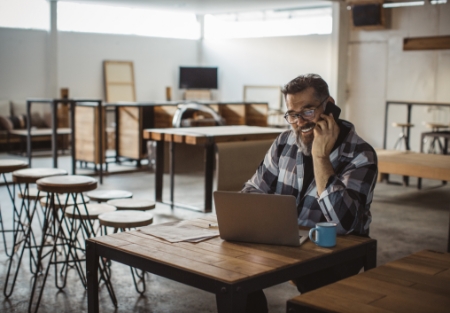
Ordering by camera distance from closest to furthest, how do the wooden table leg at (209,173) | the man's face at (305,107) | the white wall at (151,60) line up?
the man's face at (305,107) < the wooden table leg at (209,173) < the white wall at (151,60)

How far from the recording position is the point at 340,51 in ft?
36.1

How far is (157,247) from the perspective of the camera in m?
2.06

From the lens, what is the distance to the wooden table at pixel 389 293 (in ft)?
4.98

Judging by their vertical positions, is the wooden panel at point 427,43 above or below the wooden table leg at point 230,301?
above

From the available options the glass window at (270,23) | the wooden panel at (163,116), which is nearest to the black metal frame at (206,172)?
the wooden panel at (163,116)

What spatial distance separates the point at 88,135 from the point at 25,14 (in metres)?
4.47

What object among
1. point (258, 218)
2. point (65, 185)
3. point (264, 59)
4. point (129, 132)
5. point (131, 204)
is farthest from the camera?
point (264, 59)

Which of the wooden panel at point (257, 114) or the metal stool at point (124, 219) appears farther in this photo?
the wooden panel at point (257, 114)

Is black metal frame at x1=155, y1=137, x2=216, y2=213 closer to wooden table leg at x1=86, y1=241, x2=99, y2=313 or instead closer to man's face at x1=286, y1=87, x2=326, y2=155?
man's face at x1=286, y1=87, x2=326, y2=155

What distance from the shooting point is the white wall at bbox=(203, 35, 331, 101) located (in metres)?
12.5

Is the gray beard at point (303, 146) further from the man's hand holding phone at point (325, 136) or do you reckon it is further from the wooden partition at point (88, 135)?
the wooden partition at point (88, 135)

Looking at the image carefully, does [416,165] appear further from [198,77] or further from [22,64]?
[198,77]

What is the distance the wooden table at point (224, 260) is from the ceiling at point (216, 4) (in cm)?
1012

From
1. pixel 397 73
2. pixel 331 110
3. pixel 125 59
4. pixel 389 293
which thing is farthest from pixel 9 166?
pixel 125 59
